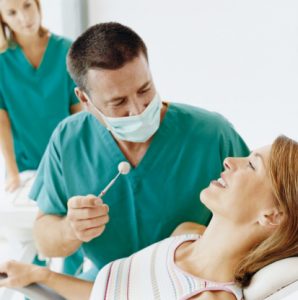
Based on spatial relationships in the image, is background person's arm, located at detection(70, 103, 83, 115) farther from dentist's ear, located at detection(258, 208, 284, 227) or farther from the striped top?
dentist's ear, located at detection(258, 208, 284, 227)

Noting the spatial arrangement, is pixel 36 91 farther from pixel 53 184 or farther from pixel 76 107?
pixel 53 184

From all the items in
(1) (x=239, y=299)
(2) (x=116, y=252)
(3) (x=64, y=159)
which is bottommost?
(2) (x=116, y=252)

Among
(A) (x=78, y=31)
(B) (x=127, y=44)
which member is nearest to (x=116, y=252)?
(B) (x=127, y=44)

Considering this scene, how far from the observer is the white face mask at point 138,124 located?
1186 millimetres

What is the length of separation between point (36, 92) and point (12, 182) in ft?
1.37

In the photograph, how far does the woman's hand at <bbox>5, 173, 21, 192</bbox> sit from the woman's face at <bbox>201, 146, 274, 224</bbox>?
3.34 ft

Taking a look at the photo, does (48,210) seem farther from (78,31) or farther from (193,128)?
(78,31)

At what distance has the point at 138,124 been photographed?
1.19 m

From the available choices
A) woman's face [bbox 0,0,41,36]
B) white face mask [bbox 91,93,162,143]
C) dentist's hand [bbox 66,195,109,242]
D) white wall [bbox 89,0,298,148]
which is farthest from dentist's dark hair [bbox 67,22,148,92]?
white wall [bbox 89,0,298,148]

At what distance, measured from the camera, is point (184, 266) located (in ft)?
3.75

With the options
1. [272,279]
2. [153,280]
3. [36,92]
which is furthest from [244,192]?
[36,92]

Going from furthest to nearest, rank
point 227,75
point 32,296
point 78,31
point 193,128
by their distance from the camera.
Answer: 1. point 78,31
2. point 227,75
3. point 193,128
4. point 32,296

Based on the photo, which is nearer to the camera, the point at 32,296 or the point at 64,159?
the point at 32,296

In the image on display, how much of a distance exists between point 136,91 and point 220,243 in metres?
0.44
